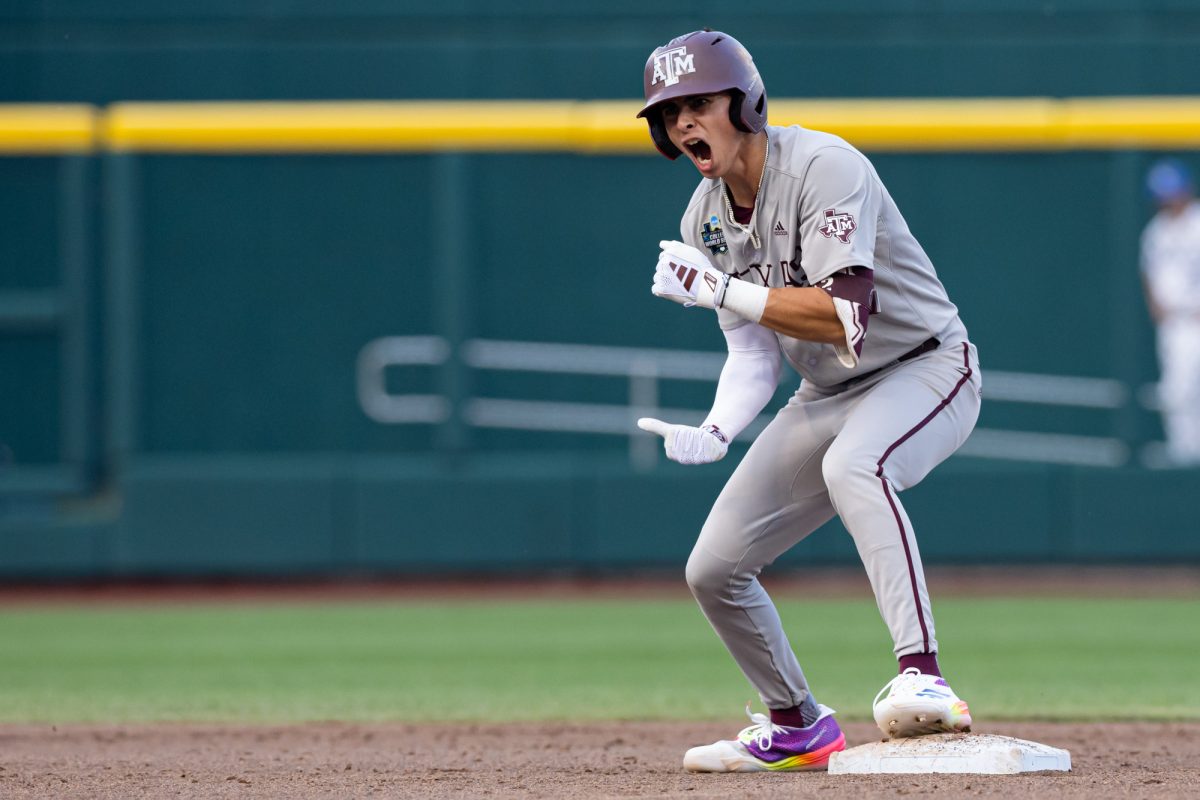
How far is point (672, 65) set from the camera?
13.4 feet

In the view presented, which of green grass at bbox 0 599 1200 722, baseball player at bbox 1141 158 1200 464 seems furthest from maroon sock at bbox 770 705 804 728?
baseball player at bbox 1141 158 1200 464

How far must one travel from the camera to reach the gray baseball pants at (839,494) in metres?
4.01

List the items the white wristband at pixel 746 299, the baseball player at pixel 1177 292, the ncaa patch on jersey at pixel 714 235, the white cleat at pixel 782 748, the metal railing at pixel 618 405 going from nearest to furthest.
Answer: the white wristband at pixel 746 299 < the ncaa patch on jersey at pixel 714 235 < the white cleat at pixel 782 748 < the baseball player at pixel 1177 292 < the metal railing at pixel 618 405

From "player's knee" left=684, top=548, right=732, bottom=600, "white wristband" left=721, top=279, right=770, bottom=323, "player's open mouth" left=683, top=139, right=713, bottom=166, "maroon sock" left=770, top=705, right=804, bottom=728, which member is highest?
"player's open mouth" left=683, top=139, right=713, bottom=166

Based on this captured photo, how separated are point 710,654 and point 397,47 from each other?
507 centimetres

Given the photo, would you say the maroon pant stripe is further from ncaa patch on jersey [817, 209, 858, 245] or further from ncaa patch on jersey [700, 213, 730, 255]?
ncaa patch on jersey [700, 213, 730, 255]

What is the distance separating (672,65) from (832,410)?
3.14 feet

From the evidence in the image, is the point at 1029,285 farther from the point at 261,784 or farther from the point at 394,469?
the point at 261,784

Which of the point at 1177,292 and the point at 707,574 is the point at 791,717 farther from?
the point at 1177,292

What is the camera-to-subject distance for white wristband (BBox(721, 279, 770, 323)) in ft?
13.0

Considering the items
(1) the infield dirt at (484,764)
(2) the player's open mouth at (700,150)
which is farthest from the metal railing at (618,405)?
(2) the player's open mouth at (700,150)

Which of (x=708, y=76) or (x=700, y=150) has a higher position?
(x=708, y=76)

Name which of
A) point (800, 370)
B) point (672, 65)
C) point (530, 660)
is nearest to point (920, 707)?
point (800, 370)

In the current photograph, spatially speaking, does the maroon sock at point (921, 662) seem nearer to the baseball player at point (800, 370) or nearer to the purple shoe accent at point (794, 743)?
the baseball player at point (800, 370)
